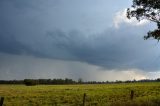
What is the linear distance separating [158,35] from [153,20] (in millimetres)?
1696

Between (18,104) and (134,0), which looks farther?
(18,104)

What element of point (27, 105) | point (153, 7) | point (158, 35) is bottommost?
point (27, 105)

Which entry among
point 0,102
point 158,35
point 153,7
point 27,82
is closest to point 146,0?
point 153,7

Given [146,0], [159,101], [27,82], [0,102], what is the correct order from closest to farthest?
[0,102]
[159,101]
[146,0]
[27,82]

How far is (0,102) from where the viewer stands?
27.4 metres

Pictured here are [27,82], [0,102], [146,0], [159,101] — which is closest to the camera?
[0,102]

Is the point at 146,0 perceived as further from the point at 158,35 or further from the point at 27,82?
the point at 27,82

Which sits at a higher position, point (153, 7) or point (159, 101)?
point (153, 7)

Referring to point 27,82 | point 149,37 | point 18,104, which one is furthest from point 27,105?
point 27,82

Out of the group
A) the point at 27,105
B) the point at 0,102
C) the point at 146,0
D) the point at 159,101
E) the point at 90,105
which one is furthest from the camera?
the point at 27,105

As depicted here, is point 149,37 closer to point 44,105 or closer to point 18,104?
point 44,105

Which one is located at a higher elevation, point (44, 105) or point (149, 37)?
point (149, 37)

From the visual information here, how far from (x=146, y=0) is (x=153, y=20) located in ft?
7.60

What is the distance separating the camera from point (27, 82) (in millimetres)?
156250
